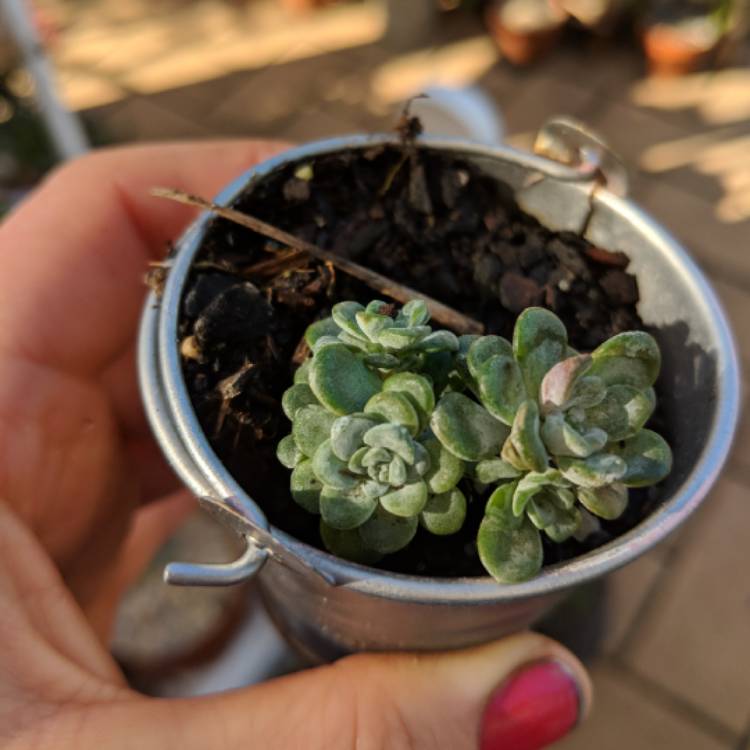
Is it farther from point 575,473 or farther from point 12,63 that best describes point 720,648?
point 12,63

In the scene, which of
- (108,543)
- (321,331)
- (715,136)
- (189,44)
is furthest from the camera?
(189,44)

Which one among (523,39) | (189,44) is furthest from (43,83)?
(523,39)

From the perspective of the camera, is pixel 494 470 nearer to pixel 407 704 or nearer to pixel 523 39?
pixel 407 704

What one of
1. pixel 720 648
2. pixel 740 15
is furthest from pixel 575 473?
pixel 740 15

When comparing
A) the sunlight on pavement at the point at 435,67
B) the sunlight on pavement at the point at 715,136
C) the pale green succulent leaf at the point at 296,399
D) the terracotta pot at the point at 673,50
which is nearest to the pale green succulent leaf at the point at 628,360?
the pale green succulent leaf at the point at 296,399

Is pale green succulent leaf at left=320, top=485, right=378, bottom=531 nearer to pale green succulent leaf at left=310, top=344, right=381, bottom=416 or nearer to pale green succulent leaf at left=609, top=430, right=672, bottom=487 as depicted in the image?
pale green succulent leaf at left=310, top=344, right=381, bottom=416

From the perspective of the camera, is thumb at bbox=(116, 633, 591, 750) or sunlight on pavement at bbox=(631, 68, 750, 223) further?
sunlight on pavement at bbox=(631, 68, 750, 223)

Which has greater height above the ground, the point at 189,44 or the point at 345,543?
the point at 189,44

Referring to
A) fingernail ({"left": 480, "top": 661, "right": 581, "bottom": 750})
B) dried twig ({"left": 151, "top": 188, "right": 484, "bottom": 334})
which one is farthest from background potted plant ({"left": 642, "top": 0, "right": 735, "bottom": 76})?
fingernail ({"left": 480, "top": 661, "right": 581, "bottom": 750})
